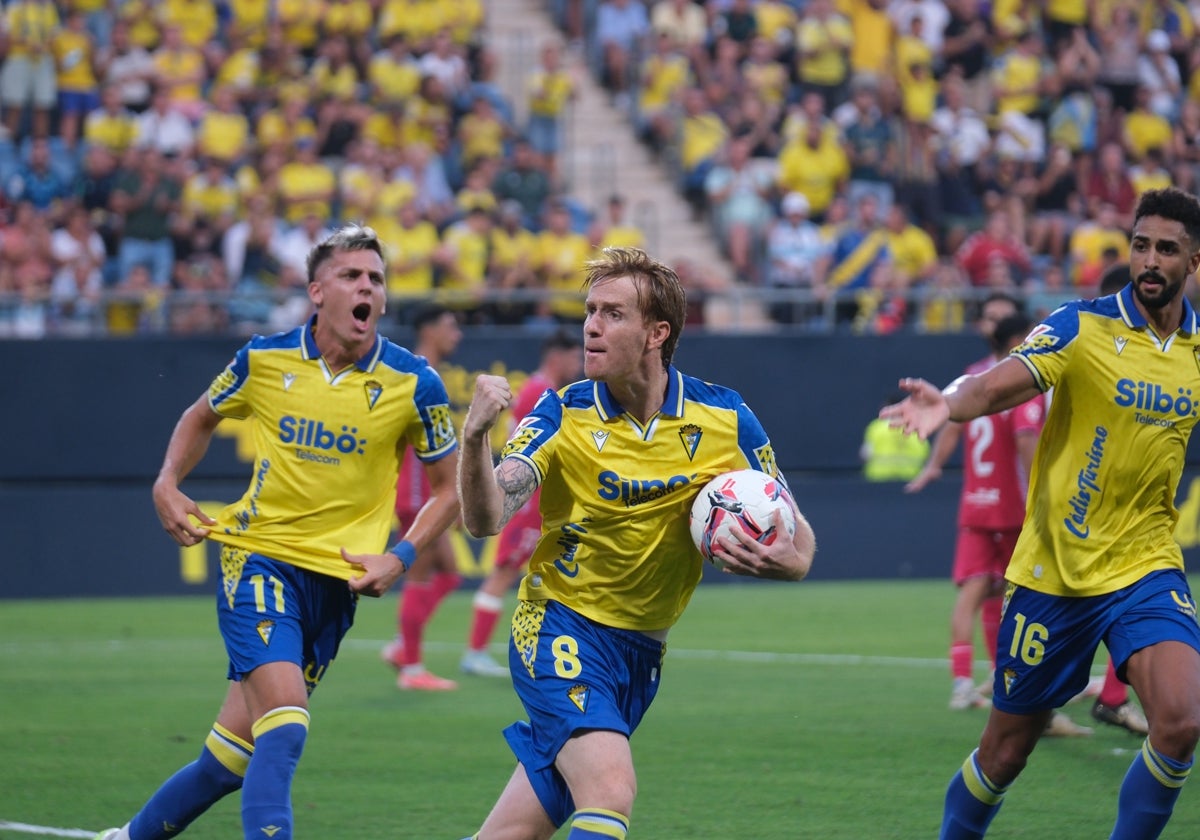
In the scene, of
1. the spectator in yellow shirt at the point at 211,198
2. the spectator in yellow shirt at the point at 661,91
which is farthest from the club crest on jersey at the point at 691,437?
the spectator in yellow shirt at the point at 661,91

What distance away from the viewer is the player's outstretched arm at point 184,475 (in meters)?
6.96

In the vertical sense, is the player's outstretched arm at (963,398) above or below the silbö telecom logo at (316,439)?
above

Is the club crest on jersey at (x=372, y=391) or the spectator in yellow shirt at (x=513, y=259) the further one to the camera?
the spectator in yellow shirt at (x=513, y=259)

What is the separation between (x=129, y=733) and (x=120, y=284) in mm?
9595

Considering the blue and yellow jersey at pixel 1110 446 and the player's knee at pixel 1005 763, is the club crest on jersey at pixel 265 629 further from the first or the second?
the blue and yellow jersey at pixel 1110 446

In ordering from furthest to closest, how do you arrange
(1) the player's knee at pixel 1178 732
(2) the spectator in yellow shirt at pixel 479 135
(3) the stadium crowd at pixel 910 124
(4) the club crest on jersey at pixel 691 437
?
(2) the spectator in yellow shirt at pixel 479 135, (3) the stadium crowd at pixel 910 124, (1) the player's knee at pixel 1178 732, (4) the club crest on jersey at pixel 691 437

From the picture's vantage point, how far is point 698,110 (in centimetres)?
2386

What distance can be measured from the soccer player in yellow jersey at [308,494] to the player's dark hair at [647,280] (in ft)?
5.02

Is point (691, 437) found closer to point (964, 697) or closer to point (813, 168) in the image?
point (964, 697)

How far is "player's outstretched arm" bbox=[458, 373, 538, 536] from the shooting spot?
5.17m

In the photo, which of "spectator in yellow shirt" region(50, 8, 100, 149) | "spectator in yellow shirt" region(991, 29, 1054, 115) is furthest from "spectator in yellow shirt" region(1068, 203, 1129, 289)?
"spectator in yellow shirt" region(50, 8, 100, 149)

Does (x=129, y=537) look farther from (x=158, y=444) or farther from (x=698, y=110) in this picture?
(x=698, y=110)

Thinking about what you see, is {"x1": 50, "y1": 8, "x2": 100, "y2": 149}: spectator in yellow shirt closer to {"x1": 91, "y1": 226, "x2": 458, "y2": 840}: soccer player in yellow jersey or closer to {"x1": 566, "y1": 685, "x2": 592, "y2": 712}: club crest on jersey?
{"x1": 91, "y1": 226, "x2": 458, "y2": 840}: soccer player in yellow jersey

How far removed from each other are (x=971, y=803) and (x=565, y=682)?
1917mm
